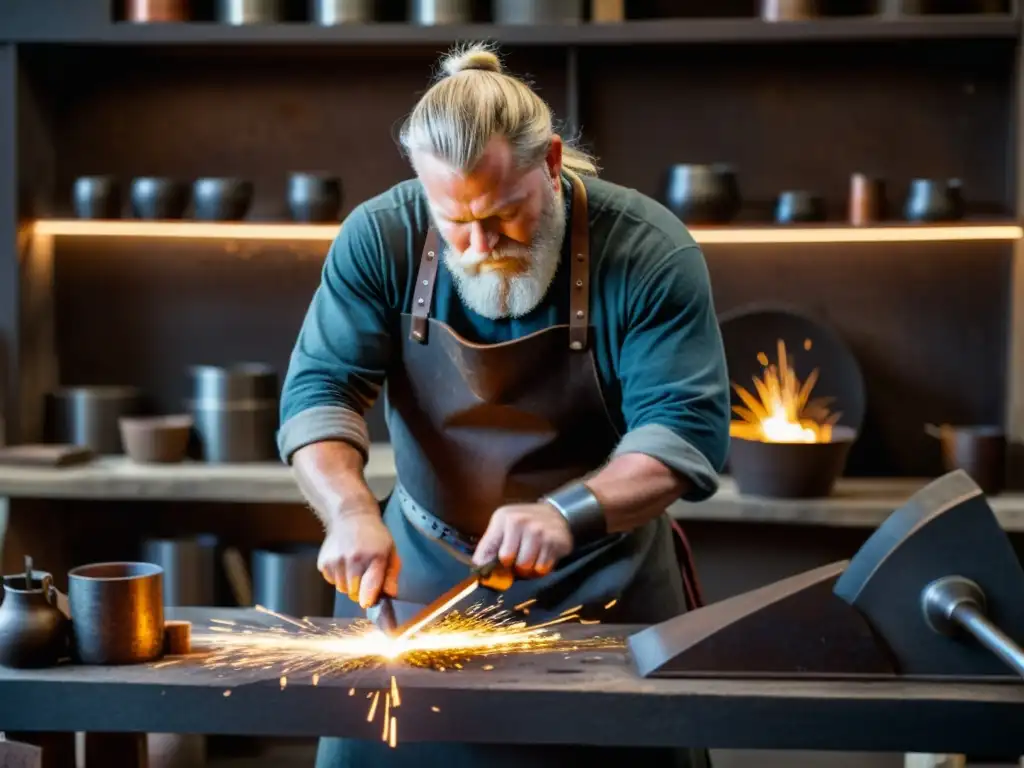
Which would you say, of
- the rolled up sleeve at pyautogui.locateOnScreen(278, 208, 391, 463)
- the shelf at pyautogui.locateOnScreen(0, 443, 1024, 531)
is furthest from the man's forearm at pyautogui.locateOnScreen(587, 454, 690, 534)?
the shelf at pyautogui.locateOnScreen(0, 443, 1024, 531)

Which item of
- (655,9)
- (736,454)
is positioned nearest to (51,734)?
(736,454)

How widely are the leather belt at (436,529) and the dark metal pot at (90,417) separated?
A: 1.82 metres

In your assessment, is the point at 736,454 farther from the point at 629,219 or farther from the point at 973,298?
the point at 629,219

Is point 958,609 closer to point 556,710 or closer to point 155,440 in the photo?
point 556,710

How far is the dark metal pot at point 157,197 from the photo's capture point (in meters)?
3.98

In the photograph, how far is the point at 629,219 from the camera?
253 cm

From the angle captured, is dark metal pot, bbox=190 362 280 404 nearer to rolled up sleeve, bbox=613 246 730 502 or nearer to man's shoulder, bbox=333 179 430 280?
man's shoulder, bbox=333 179 430 280

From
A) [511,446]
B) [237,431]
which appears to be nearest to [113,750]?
[511,446]

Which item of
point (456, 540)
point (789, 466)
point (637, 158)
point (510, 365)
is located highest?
point (637, 158)

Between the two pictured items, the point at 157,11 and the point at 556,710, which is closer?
the point at 556,710

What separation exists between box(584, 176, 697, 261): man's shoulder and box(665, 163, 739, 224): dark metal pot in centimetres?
127

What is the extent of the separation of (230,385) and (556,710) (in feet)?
7.77

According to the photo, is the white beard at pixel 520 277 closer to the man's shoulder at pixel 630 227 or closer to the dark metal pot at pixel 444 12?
the man's shoulder at pixel 630 227

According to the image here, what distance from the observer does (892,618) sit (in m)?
1.96
